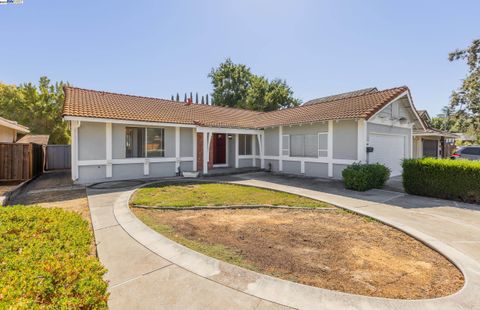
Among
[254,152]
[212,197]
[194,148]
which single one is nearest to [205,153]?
[194,148]

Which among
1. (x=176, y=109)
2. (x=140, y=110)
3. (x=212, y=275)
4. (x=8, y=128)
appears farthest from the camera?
(x=176, y=109)

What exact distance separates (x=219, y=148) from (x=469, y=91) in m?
25.4

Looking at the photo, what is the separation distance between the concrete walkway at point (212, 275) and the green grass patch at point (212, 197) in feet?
5.28

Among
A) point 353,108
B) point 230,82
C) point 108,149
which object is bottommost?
point 108,149

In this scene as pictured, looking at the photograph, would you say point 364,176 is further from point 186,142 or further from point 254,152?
point 186,142

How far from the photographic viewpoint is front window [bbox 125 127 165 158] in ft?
39.0

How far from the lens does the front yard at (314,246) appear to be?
10.8ft

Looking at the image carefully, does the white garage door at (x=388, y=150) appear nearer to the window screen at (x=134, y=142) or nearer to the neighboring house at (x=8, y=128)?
the window screen at (x=134, y=142)

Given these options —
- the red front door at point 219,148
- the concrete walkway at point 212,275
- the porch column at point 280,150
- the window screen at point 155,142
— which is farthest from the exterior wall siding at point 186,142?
the concrete walkway at point 212,275

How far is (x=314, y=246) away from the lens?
443 cm

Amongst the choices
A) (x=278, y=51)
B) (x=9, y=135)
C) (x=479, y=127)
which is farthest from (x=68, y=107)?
(x=479, y=127)

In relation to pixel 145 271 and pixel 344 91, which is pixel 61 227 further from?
pixel 344 91

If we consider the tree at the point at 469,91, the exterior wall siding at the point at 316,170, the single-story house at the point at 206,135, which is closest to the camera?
the single-story house at the point at 206,135

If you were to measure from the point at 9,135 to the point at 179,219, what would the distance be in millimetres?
15825
